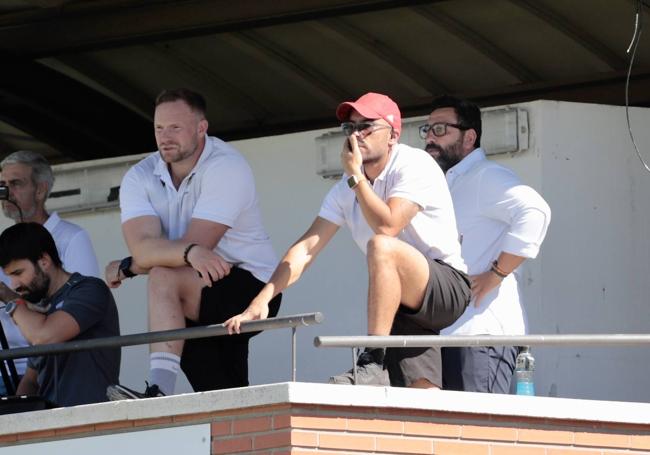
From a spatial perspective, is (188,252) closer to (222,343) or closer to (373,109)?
(222,343)

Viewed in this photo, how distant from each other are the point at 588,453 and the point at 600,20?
4.65 metres

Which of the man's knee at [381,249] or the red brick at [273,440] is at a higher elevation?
the man's knee at [381,249]

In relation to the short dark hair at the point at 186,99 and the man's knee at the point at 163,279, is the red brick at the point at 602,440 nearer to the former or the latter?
the man's knee at the point at 163,279

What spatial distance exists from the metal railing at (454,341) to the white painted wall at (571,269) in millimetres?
1913

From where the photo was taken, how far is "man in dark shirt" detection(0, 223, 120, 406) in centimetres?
784

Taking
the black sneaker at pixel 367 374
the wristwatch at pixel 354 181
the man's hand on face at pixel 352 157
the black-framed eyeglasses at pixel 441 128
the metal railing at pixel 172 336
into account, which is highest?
the black-framed eyeglasses at pixel 441 128

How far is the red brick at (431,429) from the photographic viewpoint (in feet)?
22.4

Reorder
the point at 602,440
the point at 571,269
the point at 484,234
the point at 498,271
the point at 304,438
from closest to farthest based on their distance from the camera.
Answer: the point at 304,438, the point at 602,440, the point at 498,271, the point at 484,234, the point at 571,269

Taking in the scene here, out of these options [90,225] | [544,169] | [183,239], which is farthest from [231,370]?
[90,225]

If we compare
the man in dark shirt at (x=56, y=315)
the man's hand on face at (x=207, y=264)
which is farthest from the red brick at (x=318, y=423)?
the man in dark shirt at (x=56, y=315)

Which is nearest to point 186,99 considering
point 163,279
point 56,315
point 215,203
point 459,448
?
point 215,203

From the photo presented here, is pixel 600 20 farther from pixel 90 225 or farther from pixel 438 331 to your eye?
pixel 438 331

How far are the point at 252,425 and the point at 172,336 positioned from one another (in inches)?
21.5

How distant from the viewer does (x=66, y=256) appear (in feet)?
28.6
